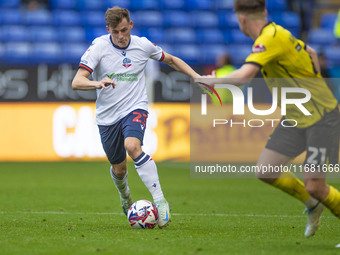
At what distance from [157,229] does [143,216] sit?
0.19 metres

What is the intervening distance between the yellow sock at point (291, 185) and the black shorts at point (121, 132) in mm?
1654

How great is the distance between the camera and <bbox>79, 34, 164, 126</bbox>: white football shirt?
23.8ft

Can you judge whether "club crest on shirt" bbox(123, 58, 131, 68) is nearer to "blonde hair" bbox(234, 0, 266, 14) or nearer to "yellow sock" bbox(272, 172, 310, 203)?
"blonde hair" bbox(234, 0, 266, 14)

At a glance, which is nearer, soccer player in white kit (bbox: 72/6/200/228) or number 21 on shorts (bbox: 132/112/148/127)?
soccer player in white kit (bbox: 72/6/200/228)

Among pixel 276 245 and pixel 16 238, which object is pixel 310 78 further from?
pixel 16 238

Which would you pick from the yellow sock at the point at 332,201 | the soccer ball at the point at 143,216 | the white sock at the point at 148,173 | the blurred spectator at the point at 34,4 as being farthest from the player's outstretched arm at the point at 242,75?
the blurred spectator at the point at 34,4

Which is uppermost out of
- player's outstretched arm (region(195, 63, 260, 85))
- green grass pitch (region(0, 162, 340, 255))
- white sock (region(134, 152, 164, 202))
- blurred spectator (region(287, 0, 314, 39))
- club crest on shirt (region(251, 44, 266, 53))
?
club crest on shirt (region(251, 44, 266, 53))

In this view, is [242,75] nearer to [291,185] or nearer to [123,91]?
[291,185]

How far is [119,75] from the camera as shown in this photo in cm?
730

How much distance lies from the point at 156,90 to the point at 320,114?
10639mm

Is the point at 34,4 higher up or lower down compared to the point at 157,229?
higher up

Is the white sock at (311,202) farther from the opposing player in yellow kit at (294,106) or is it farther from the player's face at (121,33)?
the player's face at (121,33)

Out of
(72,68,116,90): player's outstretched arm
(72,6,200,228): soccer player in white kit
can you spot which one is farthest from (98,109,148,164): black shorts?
(72,68,116,90): player's outstretched arm

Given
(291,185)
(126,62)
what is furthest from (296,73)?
(126,62)
